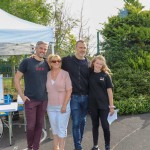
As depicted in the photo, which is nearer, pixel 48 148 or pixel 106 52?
pixel 48 148

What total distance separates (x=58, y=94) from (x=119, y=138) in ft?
6.44

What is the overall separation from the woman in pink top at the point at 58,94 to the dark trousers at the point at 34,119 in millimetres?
204

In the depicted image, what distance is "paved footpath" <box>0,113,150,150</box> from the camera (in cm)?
569

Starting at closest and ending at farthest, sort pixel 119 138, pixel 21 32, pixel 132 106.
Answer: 1. pixel 119 138
2. pixel 21 32
3. pixel 132 106

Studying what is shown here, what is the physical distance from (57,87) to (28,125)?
80cm

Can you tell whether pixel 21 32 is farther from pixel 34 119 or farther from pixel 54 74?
pixel 34 119

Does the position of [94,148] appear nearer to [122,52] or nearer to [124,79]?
[124,79]

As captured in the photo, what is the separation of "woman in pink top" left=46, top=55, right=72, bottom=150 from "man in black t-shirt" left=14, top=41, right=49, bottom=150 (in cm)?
12

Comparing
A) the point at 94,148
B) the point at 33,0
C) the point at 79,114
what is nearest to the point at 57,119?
the point at 79,114

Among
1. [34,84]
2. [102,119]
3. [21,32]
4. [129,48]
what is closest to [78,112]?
[102,119]

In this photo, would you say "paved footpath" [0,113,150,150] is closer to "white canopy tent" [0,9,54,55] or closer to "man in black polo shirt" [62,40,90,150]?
"man in black polo shirt" [62,40,90,150]

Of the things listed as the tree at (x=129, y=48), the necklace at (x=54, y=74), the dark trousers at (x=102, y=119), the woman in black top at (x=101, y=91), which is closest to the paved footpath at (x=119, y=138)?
the dark trousers at (x=102, y=119)

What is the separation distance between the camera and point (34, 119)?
501 cm

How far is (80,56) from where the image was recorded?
489 cm
